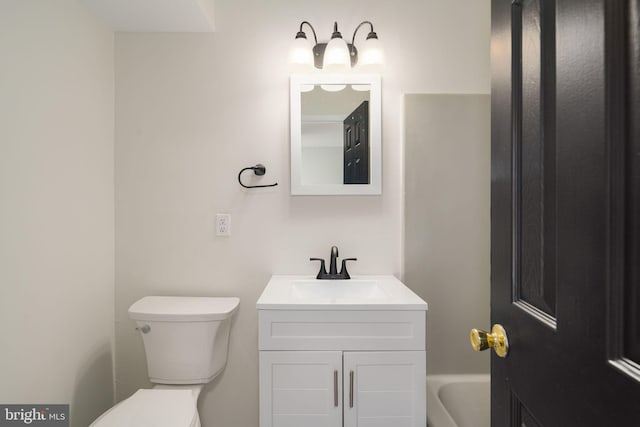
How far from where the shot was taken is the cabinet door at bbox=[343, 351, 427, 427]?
1.38 meters

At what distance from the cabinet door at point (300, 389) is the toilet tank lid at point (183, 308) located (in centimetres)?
36

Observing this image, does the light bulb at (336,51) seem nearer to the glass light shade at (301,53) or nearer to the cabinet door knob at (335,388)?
the glass light shade at (301,53)

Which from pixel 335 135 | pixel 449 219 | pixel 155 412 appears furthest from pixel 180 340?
pixel 449 219

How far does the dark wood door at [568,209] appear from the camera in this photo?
0.42 m

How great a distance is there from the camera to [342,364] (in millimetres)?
1390

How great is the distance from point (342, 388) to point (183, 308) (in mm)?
804

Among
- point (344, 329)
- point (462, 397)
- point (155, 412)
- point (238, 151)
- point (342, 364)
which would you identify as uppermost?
point (238, 151)

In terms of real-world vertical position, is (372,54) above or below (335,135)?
above

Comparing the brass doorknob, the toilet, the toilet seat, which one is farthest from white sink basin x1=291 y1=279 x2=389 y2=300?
the brass doorknob

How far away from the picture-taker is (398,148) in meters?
1.87

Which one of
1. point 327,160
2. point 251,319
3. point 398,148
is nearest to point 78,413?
point 251,319

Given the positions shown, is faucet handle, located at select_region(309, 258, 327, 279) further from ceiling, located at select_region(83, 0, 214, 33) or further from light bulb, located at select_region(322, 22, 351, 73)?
ceiling, located at select_region(83, 0, 214, 33)

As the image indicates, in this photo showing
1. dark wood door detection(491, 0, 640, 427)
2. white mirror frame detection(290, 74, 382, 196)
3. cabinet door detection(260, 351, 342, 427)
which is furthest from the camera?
white mirror frame detection(290, 74, 382, 196)

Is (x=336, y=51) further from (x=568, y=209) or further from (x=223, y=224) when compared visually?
(x=568, y=209)
